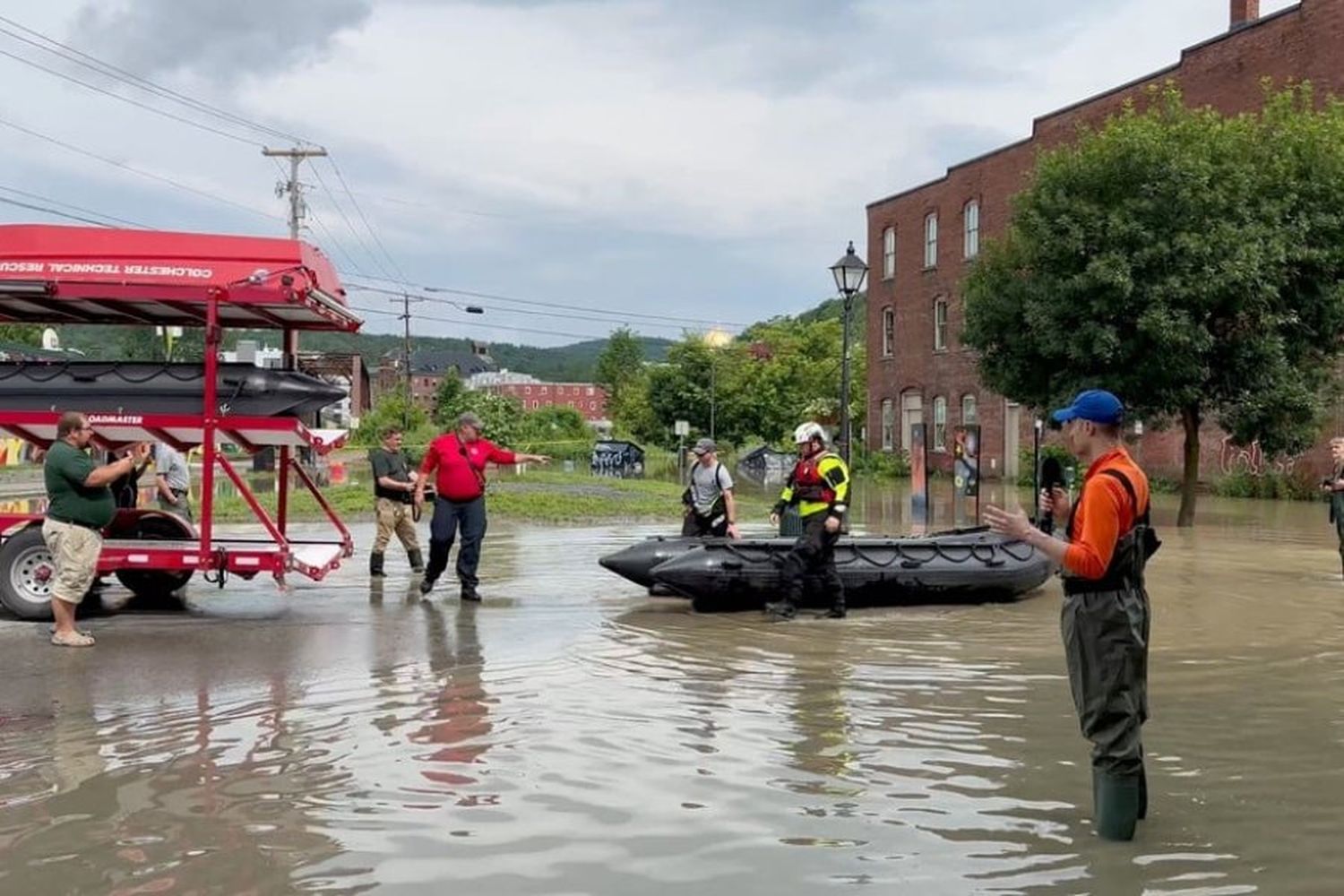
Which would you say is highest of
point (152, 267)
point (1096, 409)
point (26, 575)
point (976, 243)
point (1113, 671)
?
point (976, 243)

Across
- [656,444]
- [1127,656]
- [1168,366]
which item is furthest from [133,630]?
[656,444]

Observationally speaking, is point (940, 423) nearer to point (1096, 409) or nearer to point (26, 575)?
point (26, 575)

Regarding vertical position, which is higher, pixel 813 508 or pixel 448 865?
pixel 813 508

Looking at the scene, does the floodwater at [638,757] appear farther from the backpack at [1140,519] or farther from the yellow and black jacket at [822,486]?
the backpack at [1140,519]

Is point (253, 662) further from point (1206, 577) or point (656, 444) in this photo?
point (656, 444)

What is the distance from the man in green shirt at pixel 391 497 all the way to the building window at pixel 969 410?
111 ft

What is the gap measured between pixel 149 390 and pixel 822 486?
18.3 ft

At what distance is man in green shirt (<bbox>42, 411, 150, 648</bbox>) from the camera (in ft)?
29.8

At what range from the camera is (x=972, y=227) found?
45781 mm

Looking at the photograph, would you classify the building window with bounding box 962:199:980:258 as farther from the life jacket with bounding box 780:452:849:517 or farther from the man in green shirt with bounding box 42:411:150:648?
the man in green shirt with bounding box 42:411:150:648

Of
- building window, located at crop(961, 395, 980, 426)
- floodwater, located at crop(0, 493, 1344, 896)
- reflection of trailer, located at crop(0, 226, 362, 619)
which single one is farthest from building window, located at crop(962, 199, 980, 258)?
→ reflection of trailer, located at crop(0, 226, 362, 619)

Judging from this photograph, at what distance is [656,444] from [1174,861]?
7570cm

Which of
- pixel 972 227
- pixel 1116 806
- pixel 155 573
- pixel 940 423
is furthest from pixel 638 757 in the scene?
pixel 940 423

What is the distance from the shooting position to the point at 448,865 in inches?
186
